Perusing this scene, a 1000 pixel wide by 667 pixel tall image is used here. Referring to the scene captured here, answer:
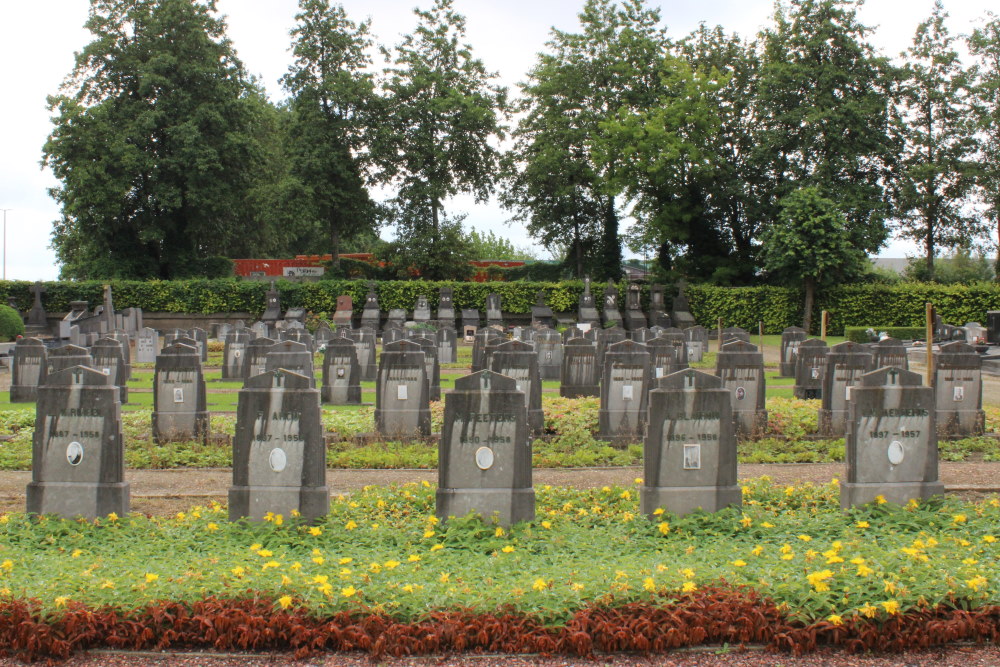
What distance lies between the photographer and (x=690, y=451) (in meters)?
8.63

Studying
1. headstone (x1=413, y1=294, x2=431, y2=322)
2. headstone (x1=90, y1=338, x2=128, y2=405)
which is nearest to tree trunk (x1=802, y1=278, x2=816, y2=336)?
headstone (x1=413, y1=294, x2=431, y2=322)

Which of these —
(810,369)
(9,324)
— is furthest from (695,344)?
(9,324)

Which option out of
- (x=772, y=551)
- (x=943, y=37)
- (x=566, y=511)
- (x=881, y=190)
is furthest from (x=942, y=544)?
(x=943, y=37)

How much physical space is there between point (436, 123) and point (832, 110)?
65.8ft

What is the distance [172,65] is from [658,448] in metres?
42.0

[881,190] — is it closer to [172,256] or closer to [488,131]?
[488,131]

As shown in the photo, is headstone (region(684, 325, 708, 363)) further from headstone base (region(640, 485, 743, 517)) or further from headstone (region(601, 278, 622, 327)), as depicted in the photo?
headstone base (region(640, 485, 743, 517))

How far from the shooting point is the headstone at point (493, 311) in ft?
134

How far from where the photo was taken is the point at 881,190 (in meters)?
44.5

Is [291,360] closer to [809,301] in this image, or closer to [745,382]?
[745,382]

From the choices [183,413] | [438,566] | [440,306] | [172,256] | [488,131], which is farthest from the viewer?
[488,131]

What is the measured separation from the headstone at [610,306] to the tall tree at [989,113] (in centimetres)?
1777

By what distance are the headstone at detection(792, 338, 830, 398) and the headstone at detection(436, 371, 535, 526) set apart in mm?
11440

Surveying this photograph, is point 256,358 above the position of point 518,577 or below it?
above
